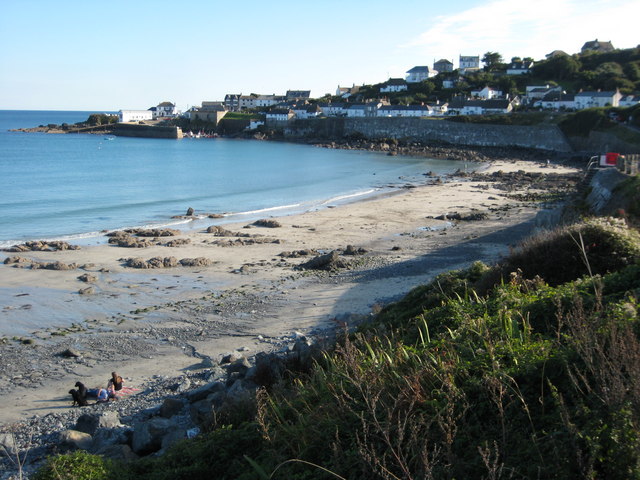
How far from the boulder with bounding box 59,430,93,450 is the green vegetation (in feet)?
7.82

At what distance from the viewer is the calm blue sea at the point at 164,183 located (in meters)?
31.2

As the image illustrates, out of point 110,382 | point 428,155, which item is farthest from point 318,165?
point 110,382

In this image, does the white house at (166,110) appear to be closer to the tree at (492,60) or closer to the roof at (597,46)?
the tree at (492,60)

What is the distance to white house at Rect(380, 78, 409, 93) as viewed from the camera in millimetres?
120625

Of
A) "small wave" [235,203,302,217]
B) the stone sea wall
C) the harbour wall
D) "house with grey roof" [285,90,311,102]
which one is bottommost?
"small wave" [235,203,302,217]

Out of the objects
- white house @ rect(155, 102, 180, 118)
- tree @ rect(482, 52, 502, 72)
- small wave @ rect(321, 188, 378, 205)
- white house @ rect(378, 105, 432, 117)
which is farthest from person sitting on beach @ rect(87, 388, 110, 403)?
white house @ rect(155, 102, 180, 118)

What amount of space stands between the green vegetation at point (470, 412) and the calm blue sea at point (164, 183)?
23215mm

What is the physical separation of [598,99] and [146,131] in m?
88.5

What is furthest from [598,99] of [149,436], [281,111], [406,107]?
[149,436]

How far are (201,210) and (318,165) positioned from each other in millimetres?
29818

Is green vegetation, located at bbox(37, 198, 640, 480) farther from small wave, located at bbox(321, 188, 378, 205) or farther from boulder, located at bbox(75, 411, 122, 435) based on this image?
small wave, located at bbox(321, 188, 378, 205)

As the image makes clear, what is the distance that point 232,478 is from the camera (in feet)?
16.7

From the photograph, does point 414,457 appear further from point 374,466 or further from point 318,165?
point 318,165

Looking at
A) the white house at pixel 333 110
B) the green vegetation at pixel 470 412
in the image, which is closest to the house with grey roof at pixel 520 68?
the white house at pixel 333 110
